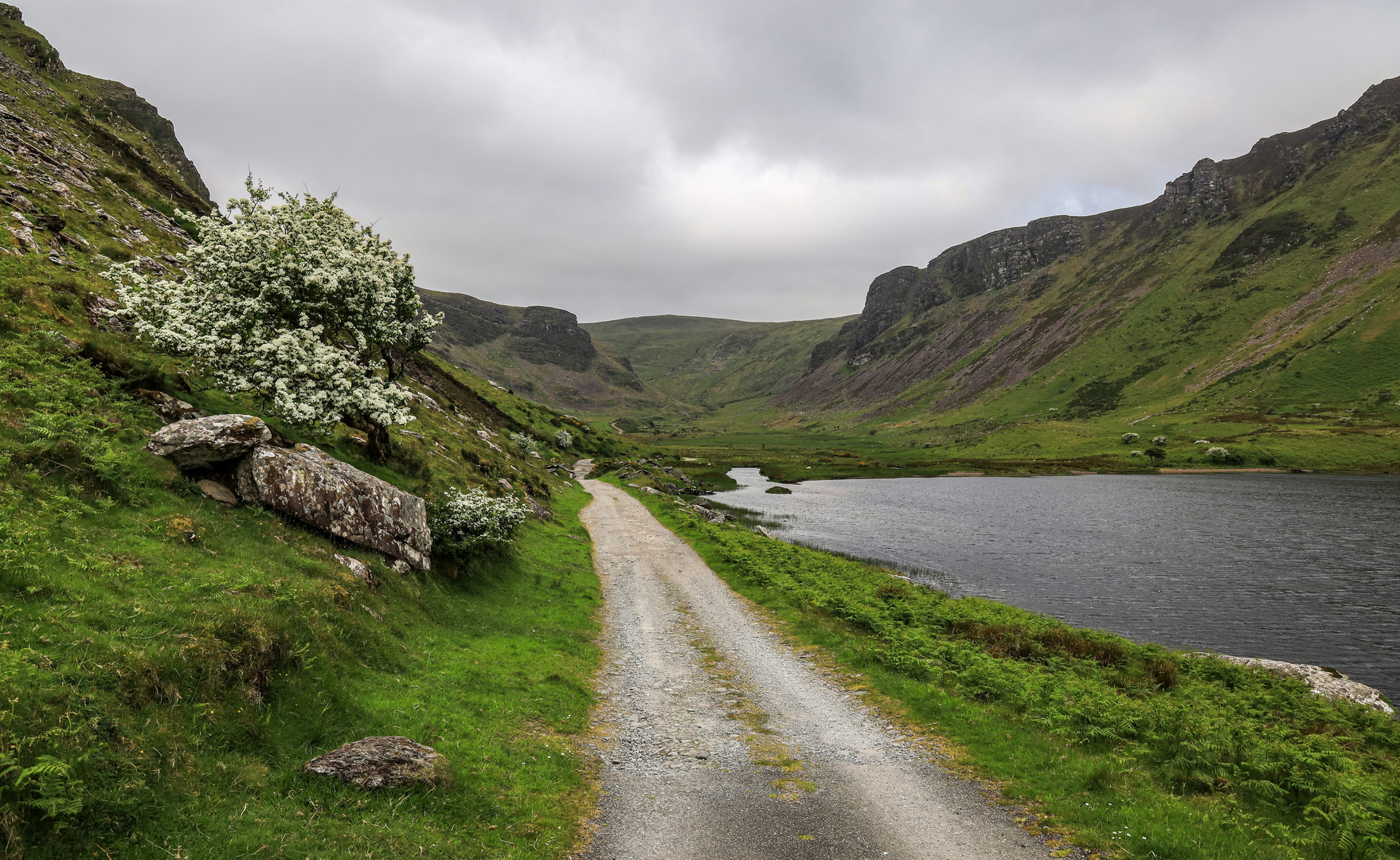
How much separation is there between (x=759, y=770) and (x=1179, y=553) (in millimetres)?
56651

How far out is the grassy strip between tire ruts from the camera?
481 inches

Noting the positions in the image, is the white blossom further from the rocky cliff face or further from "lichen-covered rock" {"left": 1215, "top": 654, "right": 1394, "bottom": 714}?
"lichen-covered rock" {"left": 1215, "top": 654, "right": 1394, "bottom": 714}

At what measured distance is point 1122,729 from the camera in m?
17.2

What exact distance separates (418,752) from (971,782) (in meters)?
12.5

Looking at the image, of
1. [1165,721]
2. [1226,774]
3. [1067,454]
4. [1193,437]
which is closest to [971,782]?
[1226,774]

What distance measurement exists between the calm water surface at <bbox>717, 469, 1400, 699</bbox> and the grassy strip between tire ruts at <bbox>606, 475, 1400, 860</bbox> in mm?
9596

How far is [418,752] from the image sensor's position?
12055mm

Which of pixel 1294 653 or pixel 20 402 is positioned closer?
pixel 20 402

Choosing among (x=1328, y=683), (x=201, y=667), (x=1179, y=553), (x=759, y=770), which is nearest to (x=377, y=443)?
(x=201, y=667)

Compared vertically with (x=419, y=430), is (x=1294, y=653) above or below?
below

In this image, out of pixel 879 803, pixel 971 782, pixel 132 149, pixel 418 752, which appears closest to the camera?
pixel 418 752

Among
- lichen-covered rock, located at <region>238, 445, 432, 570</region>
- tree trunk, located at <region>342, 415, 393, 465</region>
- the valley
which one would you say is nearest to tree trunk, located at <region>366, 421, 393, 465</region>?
tree trunk, located at <region>342, 415, 393, 465</region>

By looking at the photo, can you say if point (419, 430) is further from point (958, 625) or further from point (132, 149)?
point (132, 149)

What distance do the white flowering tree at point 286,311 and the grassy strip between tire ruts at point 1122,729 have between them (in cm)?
2227
